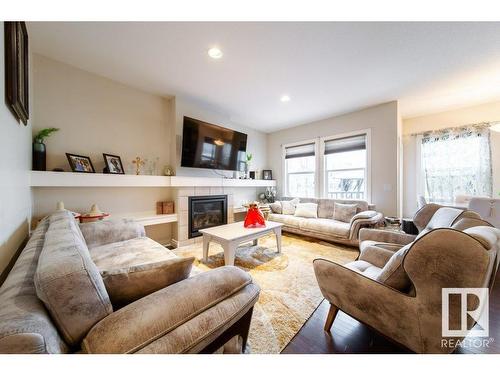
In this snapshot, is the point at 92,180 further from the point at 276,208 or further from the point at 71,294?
the point at 276,208

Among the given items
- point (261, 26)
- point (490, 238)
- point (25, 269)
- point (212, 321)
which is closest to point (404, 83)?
point (261, 26)

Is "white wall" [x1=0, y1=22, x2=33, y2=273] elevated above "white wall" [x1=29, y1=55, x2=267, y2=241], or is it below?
below

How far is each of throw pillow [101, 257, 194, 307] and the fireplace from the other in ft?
8.17

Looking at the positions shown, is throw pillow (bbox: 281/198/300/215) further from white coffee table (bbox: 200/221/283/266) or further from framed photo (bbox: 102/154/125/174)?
framed photo (bbox: 102/154/125/174)

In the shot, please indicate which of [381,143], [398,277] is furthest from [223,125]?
[398,277]

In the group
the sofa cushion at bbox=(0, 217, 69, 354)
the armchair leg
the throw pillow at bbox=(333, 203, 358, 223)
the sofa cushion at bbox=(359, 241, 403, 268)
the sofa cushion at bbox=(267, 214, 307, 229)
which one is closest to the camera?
the sofa cushion at bbox=(0, 217, 69, 354)

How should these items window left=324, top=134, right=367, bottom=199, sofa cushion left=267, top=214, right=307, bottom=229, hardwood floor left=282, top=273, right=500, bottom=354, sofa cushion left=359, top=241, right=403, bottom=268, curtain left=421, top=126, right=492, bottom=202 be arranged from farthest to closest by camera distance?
window left=324, top=134, right=367, bottom=199 < sofa cushion left=267, top=214, right=307, bottom=229 < curtain left=421, top=126, right=492, bottom=202 < sofa cushion left=359, top=241, right=403, bottom=268 < hardwood floor left=282, top=273, right=500, bottom=354

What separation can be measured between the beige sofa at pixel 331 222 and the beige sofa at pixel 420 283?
1.71 m

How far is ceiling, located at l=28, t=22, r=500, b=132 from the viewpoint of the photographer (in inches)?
70.1

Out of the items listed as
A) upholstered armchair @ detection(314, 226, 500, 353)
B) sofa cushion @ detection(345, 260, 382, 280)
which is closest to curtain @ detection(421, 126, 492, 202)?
sofa cushion @ detection(345, 260, 382, 280)

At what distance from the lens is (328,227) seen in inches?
126
